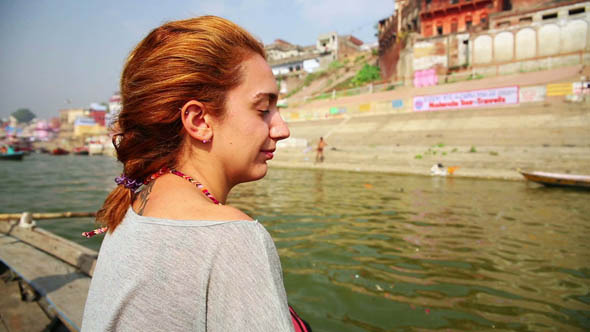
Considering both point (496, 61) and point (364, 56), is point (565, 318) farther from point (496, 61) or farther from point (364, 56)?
point (364, 56)

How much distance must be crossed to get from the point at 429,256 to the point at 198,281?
496 centimetres

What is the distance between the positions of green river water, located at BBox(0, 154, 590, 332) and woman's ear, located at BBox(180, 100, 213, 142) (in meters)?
2.78

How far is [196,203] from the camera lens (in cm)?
86

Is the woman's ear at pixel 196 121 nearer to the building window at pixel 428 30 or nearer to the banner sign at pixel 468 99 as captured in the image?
the banner sign at pixel 468 99

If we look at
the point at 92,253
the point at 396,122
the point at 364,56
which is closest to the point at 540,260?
the point at 92,253

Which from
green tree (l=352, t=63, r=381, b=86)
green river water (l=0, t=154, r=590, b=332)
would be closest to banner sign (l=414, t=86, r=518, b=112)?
green river water (l=0, t=154, r=590, b=332)

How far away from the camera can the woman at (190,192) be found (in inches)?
28.3

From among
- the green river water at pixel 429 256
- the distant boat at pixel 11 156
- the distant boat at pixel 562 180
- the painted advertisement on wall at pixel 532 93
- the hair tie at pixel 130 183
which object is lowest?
the green river water at pixel 429 256

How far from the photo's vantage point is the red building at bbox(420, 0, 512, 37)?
32.7 m

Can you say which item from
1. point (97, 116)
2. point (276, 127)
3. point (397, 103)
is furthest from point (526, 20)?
point (97, 116)

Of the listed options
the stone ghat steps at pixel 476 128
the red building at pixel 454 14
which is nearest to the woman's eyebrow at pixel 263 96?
the stone ghat steps at pixel 476 128

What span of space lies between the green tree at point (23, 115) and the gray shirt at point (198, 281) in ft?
680

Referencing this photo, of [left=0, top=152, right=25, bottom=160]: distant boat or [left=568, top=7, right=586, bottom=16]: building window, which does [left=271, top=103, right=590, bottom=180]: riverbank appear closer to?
[left=568, top=7, right=586, bottom=16]: building window

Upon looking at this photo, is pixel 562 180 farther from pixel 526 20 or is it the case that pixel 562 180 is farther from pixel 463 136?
pixel 526 20
